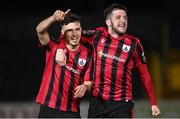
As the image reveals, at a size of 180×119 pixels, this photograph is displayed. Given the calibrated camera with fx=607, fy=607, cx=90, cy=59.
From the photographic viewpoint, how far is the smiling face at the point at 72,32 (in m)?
6.07

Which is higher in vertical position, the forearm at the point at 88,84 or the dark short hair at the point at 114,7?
the dark short hair at the point at 114,7

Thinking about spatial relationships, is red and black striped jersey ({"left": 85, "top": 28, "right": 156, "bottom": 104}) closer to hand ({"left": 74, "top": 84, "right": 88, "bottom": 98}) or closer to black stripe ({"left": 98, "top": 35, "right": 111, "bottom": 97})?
black stripe ({"left": 98, "top": 35, "right": 111, "bottom": 97})

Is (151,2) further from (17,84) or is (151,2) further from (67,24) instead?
(67,24)

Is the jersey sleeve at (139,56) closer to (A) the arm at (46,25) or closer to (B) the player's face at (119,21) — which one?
(B) the player's face at (119,21)

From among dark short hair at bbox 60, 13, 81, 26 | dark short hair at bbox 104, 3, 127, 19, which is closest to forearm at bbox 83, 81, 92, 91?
dark short hair at bbox 60, 13, 81, 26

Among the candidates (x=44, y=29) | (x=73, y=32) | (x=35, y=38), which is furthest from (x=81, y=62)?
(x=35, y=38)

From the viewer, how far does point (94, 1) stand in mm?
15680

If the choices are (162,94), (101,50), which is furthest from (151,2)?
(101,50)

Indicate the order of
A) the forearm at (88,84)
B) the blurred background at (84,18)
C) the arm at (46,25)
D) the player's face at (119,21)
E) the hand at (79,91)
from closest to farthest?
the arm at (46,25), the hand at (79,91), the forearm at (88,84), the player's face at (119,21), the blurred background at (84,18)

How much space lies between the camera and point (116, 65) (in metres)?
6.17

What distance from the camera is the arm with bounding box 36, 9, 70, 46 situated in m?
5.75

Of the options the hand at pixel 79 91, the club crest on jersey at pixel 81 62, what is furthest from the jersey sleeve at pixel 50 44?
the hand at pixel 79 91

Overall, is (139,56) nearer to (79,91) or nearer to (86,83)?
(86,83)

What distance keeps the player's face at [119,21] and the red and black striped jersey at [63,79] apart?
445 millimetres
